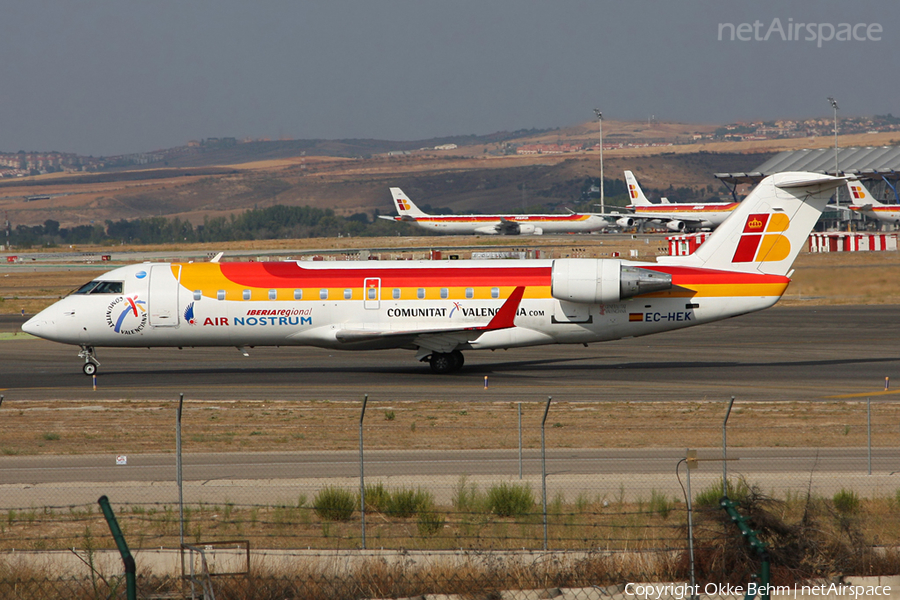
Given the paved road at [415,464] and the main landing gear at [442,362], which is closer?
the paved road at [415,464]

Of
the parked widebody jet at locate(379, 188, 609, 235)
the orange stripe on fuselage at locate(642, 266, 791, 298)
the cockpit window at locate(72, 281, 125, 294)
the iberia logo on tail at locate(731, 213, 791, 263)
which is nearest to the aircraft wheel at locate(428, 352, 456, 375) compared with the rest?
the orange stripe on fuselage at locate(642, 266, 791, 298)

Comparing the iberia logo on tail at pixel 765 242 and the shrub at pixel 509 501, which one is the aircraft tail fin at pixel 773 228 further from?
the shrub at pixel 509 501

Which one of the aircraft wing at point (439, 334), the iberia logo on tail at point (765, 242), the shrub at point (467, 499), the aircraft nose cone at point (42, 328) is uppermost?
the iberia logo on tail at point (765, 242)

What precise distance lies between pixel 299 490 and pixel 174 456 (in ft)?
14.1

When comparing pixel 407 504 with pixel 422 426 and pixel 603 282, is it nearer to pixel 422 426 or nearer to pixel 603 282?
pixel 422 426

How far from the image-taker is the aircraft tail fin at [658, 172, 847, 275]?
95.2ft

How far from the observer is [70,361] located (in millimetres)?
34031

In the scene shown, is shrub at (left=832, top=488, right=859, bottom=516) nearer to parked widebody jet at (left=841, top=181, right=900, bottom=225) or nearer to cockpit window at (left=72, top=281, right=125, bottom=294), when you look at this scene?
cockpit window at (left=72, top=281, right=125, bottom=294)

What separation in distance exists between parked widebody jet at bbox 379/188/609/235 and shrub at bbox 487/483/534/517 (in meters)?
109

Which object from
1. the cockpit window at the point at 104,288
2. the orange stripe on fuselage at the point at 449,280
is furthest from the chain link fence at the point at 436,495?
the cockpit window at the point at 104,288

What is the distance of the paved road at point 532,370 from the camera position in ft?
84.9

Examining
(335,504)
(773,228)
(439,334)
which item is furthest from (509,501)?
(773,228)

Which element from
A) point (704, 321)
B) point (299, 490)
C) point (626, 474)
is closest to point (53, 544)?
point (299, 490)

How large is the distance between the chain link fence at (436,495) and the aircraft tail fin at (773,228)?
692cm
